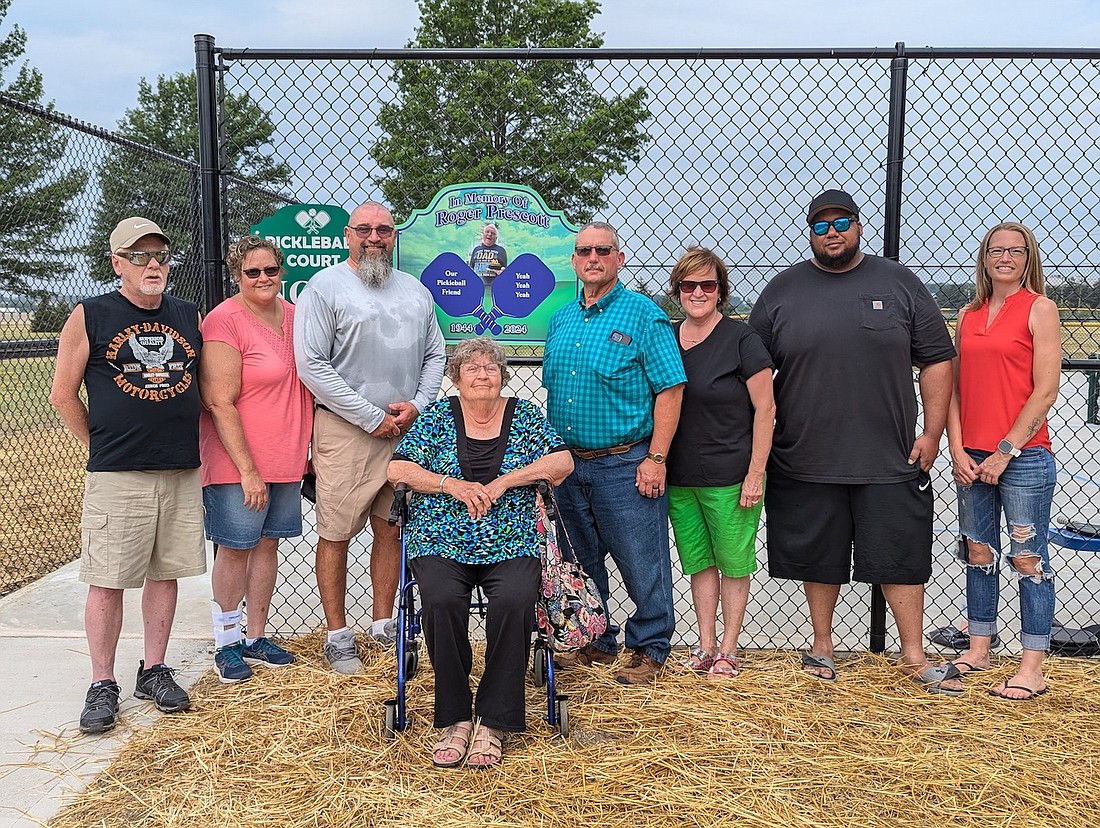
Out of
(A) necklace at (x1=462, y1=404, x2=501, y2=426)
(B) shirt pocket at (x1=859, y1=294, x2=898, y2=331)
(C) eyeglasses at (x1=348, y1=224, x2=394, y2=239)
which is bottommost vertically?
(A) necklace at (x1=462, y1=404, x2=501, y2=426)

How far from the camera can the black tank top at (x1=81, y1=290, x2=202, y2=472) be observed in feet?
10.5

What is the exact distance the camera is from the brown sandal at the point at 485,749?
2.94m

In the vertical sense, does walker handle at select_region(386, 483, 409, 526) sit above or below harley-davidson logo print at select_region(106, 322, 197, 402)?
below

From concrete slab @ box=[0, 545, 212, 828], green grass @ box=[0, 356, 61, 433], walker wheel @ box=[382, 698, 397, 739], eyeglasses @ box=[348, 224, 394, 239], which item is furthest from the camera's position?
green grass @ box=[0, 356, 61, 433]

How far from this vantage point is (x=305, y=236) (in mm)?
3986

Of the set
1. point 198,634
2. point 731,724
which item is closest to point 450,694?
point 731,724

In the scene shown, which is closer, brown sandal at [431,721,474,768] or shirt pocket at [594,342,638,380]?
brown sandal at [431,721,474,768]

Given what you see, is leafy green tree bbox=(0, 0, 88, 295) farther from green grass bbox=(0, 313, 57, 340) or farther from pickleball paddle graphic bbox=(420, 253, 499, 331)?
pickleball paddle graphic bbox=(420, 253, 499, 331)

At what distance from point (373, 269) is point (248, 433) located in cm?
86

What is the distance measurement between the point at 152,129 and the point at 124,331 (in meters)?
31.8

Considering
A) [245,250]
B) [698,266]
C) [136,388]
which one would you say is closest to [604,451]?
[698,266]

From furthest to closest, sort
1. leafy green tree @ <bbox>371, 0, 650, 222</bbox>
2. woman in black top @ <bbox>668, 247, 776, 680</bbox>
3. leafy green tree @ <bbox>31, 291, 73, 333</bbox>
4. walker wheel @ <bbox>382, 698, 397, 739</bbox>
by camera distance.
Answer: leafy green tree @ <bbox>31, 291, 73, 333</bbox> → leafy green tree @ <bbox>371, 0, 650, 222</bbox> → woman in black top @ <bbox>668, 247, 776, 680</bbox> → walker wheel @ <bbox>382, 698, 397, 739</bbox>

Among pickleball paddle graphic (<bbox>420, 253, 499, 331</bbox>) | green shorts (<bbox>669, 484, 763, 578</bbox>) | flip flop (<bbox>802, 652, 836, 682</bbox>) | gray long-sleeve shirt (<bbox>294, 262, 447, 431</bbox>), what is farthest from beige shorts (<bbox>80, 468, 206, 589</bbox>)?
flip flop (<bbox>802, 652, 836, 682</bbox>)

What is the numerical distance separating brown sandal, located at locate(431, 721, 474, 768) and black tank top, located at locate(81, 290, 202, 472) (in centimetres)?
144
